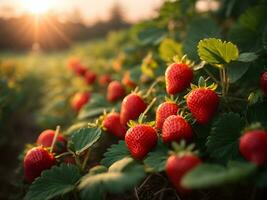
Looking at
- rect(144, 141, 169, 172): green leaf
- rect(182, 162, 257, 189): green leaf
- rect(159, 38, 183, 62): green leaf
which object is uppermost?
rect(159, 38, 183, 62): green leaf

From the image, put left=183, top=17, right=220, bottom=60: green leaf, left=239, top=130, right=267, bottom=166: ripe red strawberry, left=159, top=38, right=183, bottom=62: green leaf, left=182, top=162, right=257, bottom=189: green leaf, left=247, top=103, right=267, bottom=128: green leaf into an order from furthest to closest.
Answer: left=159, top=38, right=183, bottom=62: green leaf → left=183, top=17, right=220, bottom=60: green leaf → left=247, top=103, right=267, bottom=128: green leaf → left=239, top=130, right=267, bottom=166: ripe red strawberry → left=182, top=162, right=257, bottom=189: green leaf

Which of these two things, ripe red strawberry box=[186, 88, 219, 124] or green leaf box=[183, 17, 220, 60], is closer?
ripe red strawberry box=[186, 88, 219, 124]

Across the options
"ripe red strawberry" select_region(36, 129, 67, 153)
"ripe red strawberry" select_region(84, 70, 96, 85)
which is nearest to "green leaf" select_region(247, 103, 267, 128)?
"ripe red strawberry" select_region(36, 129, 67, 153)

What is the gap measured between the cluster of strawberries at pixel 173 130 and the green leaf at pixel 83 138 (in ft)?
0.56

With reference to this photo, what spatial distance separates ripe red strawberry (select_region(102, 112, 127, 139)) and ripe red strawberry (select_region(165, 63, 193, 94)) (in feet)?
1.54

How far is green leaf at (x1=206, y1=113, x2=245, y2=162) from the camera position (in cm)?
189

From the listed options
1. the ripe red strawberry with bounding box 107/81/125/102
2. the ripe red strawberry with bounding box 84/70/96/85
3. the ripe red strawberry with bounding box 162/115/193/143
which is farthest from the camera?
the ripe red strawberry with bounding box 84/70/96/85

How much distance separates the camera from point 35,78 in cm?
772

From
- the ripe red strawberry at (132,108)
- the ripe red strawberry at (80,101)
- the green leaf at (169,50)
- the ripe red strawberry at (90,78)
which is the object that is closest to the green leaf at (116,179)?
the ripe red strawberry at (132,108)

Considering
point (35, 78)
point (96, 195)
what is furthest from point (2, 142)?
point (35, 78)

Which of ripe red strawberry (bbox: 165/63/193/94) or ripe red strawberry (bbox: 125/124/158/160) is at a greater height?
ripe red strawberry (bbox: 165/63/193/94)

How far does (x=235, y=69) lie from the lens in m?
2.21

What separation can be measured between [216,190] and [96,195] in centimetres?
67

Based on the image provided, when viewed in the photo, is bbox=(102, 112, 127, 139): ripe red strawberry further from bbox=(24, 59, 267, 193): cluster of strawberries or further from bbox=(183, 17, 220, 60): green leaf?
bbox=(183, 17, 220, 60): green leaf
